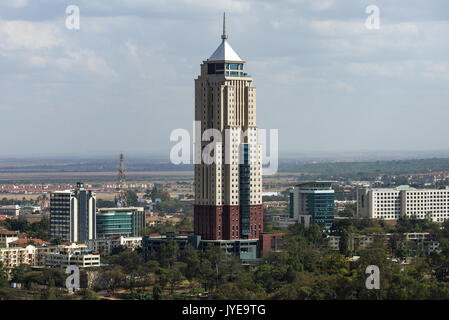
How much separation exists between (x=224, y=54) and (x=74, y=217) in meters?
23.9

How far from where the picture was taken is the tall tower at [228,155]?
8456cm

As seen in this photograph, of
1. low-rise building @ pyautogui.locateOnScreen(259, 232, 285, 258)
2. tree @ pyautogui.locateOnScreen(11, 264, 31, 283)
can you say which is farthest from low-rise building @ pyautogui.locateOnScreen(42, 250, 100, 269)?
low-rise building @ pyautogui.locateOnScreen(259, 232, 285, 258)

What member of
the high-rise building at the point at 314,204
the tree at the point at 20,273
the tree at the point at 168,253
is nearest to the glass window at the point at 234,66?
the tree at the point at 168,253

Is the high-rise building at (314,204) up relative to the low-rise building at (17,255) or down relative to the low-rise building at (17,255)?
up

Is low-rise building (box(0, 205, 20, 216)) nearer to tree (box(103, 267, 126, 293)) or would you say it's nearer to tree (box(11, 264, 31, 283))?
tree (box(11, 264, 31, 283))

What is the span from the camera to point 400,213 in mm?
124375

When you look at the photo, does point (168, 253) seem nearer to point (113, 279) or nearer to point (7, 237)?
point (113, 279)

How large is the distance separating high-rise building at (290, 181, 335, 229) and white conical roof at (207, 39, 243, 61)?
2120 centimetres

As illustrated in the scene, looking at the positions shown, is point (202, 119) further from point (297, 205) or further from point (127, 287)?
point (297, 205)

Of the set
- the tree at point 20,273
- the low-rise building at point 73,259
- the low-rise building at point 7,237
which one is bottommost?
the tree at point 20,273

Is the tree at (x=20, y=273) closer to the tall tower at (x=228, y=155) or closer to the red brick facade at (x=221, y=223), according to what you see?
the red brick facade at (x=221, y=223)

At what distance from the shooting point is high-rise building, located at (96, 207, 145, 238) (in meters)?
105
